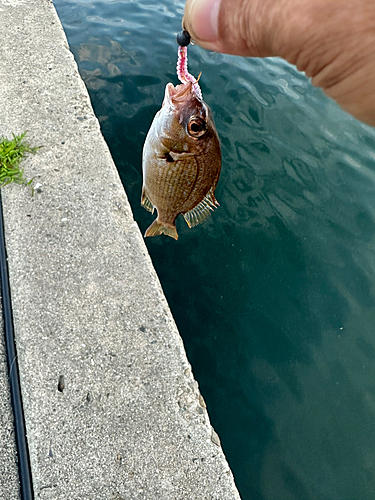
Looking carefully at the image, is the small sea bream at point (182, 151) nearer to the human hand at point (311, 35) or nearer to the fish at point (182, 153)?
the fish at point (182, 153)

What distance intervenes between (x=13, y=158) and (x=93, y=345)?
1.87 metres

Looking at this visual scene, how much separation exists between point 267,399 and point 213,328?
73cm

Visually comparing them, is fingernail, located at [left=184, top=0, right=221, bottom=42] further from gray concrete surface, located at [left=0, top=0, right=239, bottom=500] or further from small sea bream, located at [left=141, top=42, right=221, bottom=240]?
gray concrete surface, located at [left=0, top=0, right=239, bottom=500]

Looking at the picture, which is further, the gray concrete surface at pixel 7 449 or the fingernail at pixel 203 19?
the gray concrete surface at pixel 7 449

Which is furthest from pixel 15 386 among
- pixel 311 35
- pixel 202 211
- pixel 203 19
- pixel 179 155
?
pixel 311 35

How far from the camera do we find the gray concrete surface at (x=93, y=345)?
2.20m

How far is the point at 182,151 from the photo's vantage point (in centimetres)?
179

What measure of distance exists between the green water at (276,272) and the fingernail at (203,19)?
101 inches

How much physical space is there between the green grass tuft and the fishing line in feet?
1.91

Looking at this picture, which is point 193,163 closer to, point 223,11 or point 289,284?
point 223,11

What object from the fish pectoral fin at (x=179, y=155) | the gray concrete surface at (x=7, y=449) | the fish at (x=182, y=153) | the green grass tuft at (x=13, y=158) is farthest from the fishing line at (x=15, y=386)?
the fish pectoral fin at (x=179, y=155)

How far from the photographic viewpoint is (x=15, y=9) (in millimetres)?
5258

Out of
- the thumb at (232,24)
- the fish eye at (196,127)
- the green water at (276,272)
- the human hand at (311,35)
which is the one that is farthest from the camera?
the green water at (276,272)

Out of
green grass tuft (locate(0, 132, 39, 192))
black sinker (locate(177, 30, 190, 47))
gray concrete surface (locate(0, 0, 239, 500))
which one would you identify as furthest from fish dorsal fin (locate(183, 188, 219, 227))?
green grass tuft (locate(0, 132, 39, 192))
